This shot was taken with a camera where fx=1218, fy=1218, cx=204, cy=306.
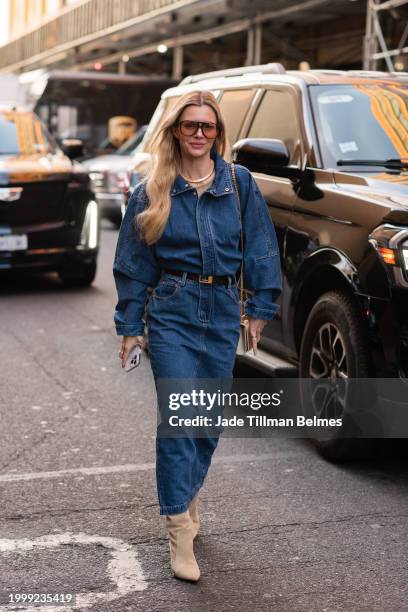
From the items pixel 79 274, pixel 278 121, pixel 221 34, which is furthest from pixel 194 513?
pixel 221 34

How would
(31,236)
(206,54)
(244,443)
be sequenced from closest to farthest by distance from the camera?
(244,443), (31,236), (206,54)

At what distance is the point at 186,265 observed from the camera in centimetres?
432

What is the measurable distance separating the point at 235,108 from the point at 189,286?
3347 mm

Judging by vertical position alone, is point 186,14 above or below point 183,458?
above

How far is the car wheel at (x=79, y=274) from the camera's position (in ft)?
39.0

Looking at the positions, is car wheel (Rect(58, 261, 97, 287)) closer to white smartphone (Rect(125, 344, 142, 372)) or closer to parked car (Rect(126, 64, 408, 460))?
parked car (Rect(126, 64, 408, 460))

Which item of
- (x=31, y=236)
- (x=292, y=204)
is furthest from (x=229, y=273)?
(x=31, y=236)

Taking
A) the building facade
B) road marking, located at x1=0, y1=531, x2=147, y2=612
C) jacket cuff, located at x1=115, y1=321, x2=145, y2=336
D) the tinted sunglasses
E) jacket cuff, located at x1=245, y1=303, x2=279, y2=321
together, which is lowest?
road marking, located at x1=0, y1=531, x2=147, y2=612

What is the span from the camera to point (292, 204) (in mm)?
6246

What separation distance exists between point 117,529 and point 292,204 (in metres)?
2.19

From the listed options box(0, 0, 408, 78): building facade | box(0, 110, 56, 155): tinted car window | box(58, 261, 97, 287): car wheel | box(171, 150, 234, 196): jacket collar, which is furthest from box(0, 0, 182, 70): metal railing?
box(171, 150, 234, 196): jacket collar

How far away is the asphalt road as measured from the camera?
412 cm

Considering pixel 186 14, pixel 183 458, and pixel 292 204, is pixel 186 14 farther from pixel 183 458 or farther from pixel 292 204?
pixel 183 458

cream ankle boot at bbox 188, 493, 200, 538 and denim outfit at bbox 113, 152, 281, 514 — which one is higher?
denim outfit at bbox 113, 152, 281, 514
